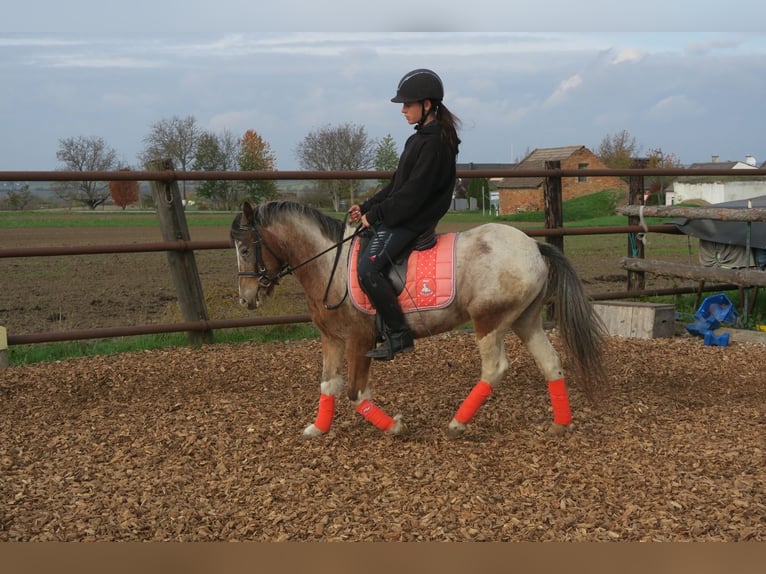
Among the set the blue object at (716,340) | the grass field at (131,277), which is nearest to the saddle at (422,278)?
the grass field at (131,277)

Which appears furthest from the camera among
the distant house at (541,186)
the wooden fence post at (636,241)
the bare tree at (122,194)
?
the distant house at (541,186)

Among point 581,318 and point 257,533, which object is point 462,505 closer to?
point 257,533

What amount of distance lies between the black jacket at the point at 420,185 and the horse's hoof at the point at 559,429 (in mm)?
1392

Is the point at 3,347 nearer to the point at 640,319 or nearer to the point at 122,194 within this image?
the point at 640,319

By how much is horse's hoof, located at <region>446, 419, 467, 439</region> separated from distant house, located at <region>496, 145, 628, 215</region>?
2633 centimetres

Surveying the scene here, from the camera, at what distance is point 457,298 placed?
180 inches

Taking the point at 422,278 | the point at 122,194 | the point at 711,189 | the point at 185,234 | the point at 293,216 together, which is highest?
the point at 122,194

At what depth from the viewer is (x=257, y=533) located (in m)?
3.38

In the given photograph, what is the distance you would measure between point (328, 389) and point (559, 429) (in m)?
1.37

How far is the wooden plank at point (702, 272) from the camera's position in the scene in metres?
7.68

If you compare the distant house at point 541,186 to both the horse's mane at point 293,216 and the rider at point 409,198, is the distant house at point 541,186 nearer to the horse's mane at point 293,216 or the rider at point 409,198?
the horse's mane at point 293,216

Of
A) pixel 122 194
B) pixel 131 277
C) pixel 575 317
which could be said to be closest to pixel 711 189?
pixel 122 194

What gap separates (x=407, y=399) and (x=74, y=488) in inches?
91.4

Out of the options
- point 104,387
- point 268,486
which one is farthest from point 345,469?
point 104,387
